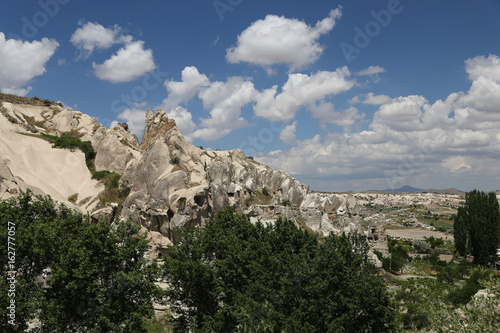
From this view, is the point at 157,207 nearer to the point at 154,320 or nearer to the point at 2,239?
the point at 154,320

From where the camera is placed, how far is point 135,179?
39.4 m

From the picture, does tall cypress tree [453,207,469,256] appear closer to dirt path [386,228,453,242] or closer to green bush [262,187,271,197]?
dirt path [386,228,453,242]

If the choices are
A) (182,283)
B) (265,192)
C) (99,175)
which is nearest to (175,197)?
(99,175)

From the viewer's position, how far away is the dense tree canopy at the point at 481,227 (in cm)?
6044

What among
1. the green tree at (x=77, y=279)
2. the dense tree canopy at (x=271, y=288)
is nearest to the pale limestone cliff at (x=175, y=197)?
the dense tree canopy at (x=271, y=288)

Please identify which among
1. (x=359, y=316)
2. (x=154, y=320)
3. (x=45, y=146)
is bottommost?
(x=154, y=320)

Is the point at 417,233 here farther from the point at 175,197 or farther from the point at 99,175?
the point at 99,175

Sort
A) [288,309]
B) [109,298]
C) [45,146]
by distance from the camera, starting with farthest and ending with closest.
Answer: [45,146]
[288,309]
[109,298]

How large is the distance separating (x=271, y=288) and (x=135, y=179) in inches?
999

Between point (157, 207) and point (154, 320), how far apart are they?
1333 centimetres

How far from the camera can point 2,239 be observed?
55.9ft

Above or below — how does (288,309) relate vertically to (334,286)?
below

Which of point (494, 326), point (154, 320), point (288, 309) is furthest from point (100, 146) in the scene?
point (494, 326)

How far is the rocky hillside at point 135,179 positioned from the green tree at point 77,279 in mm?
12339
